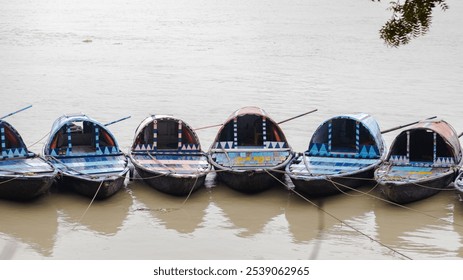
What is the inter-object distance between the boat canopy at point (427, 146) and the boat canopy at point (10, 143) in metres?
7.60

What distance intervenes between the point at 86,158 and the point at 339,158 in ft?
17.4

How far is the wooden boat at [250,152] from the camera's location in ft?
49.2

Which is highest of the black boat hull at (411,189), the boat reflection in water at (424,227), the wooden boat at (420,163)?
the wooden boat at (420,163)

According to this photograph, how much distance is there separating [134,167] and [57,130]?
181 cm

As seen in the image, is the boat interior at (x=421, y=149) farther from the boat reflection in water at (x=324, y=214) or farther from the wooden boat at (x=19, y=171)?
the wooden boat at (x=19, y=171)

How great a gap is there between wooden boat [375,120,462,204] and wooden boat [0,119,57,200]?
6.43 m

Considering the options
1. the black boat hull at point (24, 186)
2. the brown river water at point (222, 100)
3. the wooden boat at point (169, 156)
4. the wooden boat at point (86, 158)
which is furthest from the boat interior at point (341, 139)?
the black boat hull at point (24, 186)

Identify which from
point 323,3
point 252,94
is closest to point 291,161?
point 252,94

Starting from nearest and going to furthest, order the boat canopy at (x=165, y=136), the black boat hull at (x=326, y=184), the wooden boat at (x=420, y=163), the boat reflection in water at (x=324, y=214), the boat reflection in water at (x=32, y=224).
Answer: the boat reflection in water at (x=32, y=224) < the boat reflection in water at (x=324, y=214) < the wooden boat at (x=420, y=163) < the black boat hull at (x=326, y=184) < the boat canopy at (x=165, y=136)

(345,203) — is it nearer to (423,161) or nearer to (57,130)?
(423,161)

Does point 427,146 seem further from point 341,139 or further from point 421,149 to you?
point 341,139

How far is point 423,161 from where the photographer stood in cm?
1558

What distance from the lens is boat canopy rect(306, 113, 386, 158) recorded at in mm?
15844

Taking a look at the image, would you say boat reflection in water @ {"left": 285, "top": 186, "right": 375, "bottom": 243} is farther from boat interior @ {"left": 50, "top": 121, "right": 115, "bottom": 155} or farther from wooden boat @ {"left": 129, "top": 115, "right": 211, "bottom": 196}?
boat interior @ {"left": 50, "top": 121, "right": 115, "bottom": 155}
